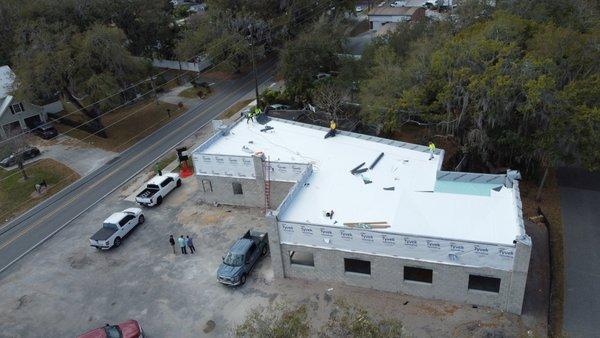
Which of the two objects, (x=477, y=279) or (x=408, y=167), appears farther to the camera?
(x=408, y=167)

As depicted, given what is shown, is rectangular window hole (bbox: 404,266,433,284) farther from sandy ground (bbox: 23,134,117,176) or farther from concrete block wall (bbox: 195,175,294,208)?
sandy ground (bbox: 23,134,117,176)

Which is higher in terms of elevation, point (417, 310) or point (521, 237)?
point (521, 237)

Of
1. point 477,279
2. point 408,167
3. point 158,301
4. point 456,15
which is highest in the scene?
point 456,15

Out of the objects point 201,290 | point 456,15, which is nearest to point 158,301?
point 201,290

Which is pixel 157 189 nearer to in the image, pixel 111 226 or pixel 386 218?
pixel 111 226

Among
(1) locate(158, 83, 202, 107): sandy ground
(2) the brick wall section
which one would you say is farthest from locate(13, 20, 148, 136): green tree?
(2) the brick wall section

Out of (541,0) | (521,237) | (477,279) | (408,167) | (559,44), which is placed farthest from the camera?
(541,0)

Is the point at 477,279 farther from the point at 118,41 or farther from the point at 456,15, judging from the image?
the point at 118,41

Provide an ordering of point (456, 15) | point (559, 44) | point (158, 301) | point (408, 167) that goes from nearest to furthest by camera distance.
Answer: point (158, 301) → point (408, 167) → point (559, 44) → point (456, 15)
